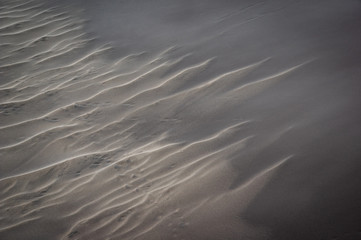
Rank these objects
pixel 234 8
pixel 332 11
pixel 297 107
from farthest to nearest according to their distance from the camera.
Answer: pixel 234 8
pixel 332 11
pixel 297 107

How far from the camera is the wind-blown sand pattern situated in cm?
159

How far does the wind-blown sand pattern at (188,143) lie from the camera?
62.6 inches

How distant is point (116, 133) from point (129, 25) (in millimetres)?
1987

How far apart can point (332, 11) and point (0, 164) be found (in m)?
3.35

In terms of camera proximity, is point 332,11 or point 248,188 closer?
point 248,188

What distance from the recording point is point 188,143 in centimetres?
210

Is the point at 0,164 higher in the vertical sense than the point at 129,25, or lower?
lower

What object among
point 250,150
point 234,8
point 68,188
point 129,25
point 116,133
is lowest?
point 250,150

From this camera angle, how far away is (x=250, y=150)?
189 centimetres

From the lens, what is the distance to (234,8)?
353cm

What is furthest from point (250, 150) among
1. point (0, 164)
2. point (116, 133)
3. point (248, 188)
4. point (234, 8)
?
Result: point (234, 8)

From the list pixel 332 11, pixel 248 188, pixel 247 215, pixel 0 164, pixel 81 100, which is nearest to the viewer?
pixel 247 215

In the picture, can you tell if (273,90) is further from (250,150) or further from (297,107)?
(250,150)

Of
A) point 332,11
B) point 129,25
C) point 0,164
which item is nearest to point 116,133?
point 0,164
